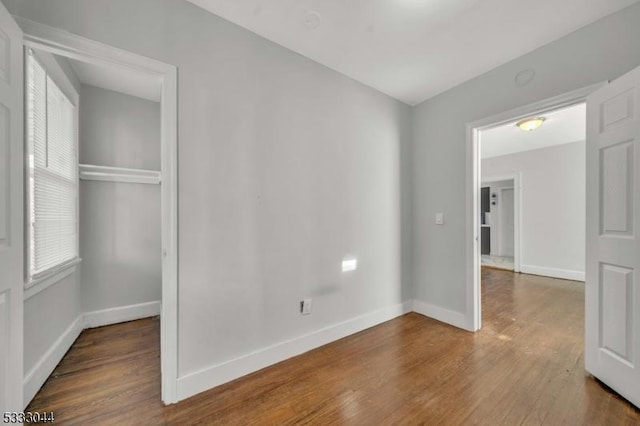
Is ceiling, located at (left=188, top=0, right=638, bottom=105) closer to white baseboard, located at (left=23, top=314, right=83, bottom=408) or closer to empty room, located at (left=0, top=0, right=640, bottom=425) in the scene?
empty room, located at (left=0, top=0, right=640, bottom=425)

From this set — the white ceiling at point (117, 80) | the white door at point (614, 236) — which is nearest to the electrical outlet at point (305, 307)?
the white door at point (614, 236)

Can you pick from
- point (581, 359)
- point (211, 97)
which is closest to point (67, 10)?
point (211, 97)

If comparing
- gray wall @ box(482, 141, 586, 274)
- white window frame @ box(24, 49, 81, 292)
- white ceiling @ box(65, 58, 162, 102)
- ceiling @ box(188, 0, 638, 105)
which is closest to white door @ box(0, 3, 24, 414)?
white window frame @ box(24, 49, 81, 292)

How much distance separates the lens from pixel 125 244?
2914 millimetres

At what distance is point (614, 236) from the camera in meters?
1.71

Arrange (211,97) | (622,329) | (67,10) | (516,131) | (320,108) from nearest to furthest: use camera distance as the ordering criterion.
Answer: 1. (67,10)
2. (622,329)
3. (211,97)
4. (320,108)
5. (516,131)

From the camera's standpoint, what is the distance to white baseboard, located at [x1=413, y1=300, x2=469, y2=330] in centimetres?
271

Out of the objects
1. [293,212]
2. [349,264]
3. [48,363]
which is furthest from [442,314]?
[48,363]

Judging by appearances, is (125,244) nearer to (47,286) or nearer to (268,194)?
(47,286)

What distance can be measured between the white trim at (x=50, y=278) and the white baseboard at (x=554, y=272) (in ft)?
22.7

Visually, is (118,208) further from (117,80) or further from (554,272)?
(554,272)

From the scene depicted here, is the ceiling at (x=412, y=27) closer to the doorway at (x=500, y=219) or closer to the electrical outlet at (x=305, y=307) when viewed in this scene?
the electrical outlet at (x=305, y=307)

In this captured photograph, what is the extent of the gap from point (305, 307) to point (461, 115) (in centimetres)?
252

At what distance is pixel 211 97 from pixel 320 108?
38.3 inches
